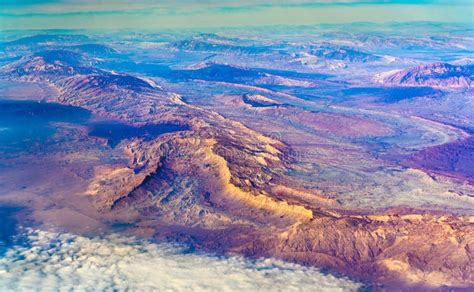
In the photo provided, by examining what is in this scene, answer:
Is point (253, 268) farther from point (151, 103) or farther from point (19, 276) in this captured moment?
point (151, 103)

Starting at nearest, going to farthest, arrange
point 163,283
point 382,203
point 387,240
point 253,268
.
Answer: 1. point 163,283
2. point 253,268
3. point 387,240
4. point 382,203

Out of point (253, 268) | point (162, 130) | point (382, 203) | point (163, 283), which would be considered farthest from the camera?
point (162, 130)

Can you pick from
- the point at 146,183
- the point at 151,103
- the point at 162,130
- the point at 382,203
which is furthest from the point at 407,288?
the point at 151,103

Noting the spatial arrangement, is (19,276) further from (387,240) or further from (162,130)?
(162,130)

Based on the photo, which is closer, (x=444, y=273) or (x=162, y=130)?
(x=444, y=273)

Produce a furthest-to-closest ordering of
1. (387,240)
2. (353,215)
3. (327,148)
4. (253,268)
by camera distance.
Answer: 1. (327,148)
2. (353,215)
3. (387,240)
4. (253,268)

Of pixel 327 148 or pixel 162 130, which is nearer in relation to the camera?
pixel 327 148

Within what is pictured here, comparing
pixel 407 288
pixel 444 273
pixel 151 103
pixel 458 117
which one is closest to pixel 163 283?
pixel 407 288

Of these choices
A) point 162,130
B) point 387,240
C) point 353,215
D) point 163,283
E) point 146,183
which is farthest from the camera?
point 162,130
